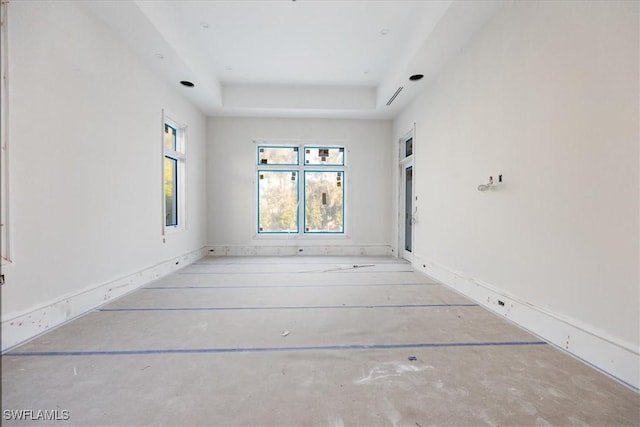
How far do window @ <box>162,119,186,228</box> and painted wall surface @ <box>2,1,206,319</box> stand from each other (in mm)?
668

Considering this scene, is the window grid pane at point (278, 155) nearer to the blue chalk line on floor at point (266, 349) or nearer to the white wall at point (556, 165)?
the white wall at point (556, 165)

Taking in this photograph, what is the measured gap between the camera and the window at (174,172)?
5.27 metres

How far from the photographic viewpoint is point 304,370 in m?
2.21

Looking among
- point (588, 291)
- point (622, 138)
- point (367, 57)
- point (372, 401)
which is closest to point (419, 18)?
point (367, 57)

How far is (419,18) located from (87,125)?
3.84 metres

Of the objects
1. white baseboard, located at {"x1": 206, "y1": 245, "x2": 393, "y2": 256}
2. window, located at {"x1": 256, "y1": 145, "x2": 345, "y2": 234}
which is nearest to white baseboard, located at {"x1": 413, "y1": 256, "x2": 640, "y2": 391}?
white baseboard, located at {"x1": 206, "y1": 245, "x2": 393, "y2": 256}

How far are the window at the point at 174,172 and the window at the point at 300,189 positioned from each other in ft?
5.54

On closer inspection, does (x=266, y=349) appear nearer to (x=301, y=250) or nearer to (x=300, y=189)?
(x=301, y=250)

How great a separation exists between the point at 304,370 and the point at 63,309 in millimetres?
2322

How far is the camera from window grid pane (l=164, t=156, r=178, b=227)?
5.23m

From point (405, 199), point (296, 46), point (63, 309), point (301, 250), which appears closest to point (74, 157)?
point (63, 309)

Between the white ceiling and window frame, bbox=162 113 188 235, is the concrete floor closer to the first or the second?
window frame, bbox=162 113 188 235

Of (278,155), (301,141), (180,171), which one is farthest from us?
(278,155)

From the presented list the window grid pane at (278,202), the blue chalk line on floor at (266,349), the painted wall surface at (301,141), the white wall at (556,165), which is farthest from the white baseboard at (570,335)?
the window grid pane at (278,202)
